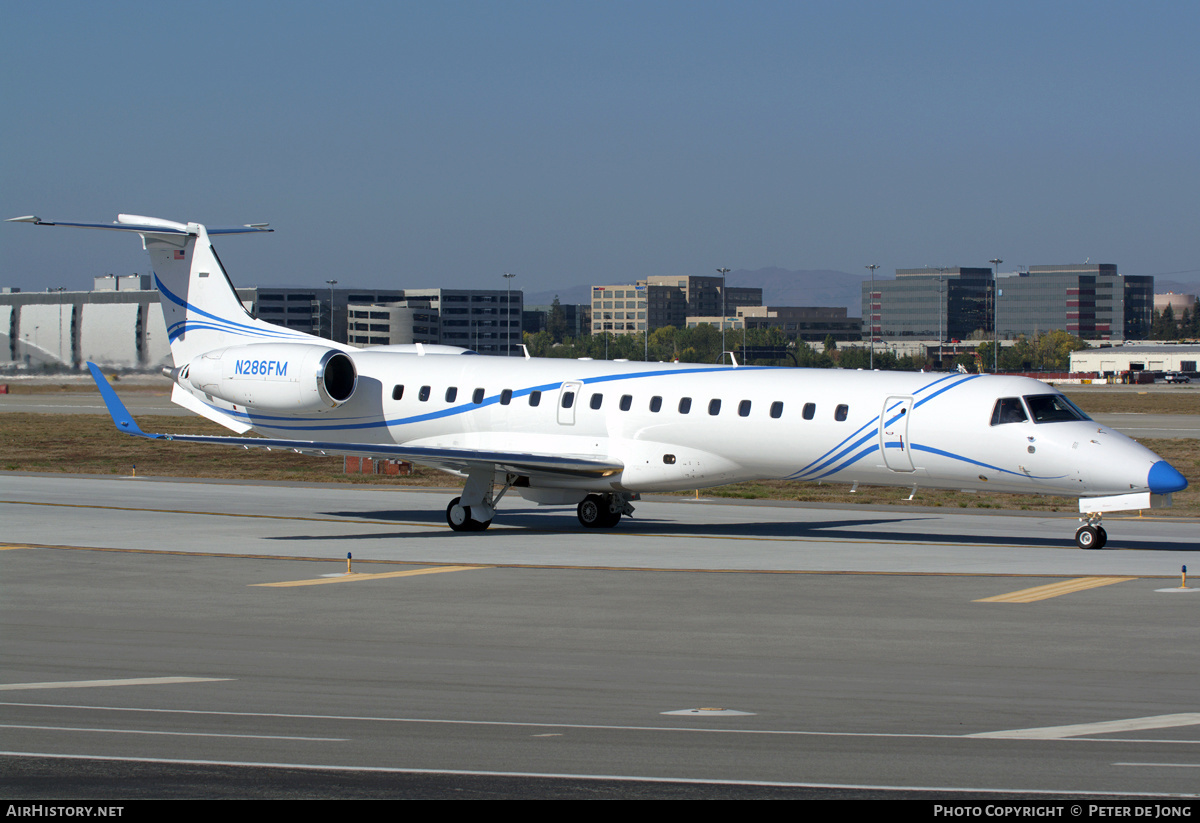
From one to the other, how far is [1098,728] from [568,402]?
1749cm

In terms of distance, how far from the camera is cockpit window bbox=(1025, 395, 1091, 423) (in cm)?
2384

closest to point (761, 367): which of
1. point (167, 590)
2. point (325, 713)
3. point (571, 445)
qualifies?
point (571, 445)

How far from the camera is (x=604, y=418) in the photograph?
90.0 feet

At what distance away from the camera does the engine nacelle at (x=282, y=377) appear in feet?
95.9

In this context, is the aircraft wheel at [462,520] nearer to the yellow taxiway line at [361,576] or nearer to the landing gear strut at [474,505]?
the landing gear strut at [474,505]

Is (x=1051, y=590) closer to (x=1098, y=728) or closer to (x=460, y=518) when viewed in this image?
(x=1098, y=728)

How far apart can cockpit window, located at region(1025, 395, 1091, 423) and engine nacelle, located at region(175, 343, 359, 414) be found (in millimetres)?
14563

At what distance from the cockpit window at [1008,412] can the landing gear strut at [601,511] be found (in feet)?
27.4

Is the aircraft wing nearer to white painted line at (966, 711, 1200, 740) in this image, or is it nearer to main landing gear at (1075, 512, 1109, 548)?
main landing gear at (1075, 512, 1109, 548)

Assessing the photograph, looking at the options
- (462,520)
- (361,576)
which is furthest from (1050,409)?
(361,576)

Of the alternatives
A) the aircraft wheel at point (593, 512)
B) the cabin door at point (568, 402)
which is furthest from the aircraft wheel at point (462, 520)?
the cabin door at point (568, 402)

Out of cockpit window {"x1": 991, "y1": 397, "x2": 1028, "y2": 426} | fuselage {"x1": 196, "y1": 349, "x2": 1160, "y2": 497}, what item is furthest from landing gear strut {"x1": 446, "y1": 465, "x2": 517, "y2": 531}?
cockpit window {"x1": 991, "y1": 397, "x2": 1028, "y2": 426}

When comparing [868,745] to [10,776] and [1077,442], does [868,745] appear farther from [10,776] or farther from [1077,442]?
[1077,442]
